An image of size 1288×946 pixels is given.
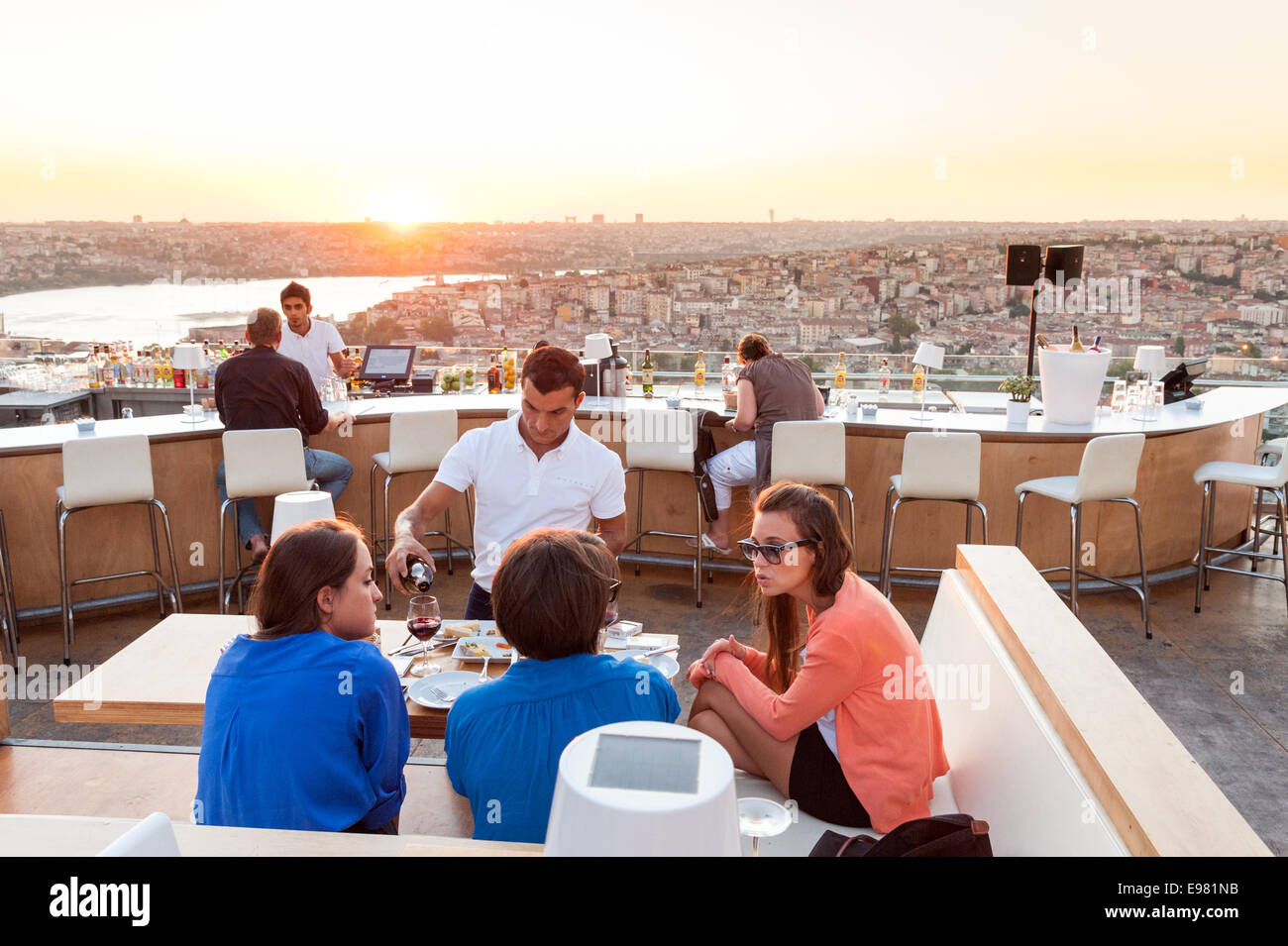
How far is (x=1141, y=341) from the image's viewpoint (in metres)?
7.75

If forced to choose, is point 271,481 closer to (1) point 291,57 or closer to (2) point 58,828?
(2) point 58,828

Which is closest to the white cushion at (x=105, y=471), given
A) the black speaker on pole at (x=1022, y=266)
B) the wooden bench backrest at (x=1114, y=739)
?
the wooden bench backrest at (x=1114, y=739)

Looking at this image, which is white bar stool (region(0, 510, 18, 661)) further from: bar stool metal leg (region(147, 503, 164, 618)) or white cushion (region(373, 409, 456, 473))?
white cushion (region(373, 409, 456, 473))

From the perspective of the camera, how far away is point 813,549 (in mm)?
2303

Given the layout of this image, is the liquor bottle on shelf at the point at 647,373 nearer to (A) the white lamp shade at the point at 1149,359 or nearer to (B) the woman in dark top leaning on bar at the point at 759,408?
(B) the woman in dark top leaning on bar at the point at 759,408

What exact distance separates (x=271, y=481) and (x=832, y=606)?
3275mm

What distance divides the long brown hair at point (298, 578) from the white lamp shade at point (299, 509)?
0.55 m

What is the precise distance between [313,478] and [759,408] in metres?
2.40

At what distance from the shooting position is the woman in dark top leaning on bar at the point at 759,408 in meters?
5.05

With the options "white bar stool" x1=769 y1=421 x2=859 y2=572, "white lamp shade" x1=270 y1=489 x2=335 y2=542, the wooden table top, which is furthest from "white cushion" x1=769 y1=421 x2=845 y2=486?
"white lamp shade" x1=270 y1=489 x2=335 y2=542

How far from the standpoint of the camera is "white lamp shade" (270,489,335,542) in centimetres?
246

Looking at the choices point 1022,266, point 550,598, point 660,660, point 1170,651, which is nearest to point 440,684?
point 660,660

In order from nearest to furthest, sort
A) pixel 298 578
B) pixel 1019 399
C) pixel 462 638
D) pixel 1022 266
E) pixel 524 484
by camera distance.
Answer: pixel 298 578 → pixel 462 638 → pixel 524 484 → pixel 1019 399 → pixel 1022 266

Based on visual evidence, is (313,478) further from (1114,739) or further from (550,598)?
(1114,739)
